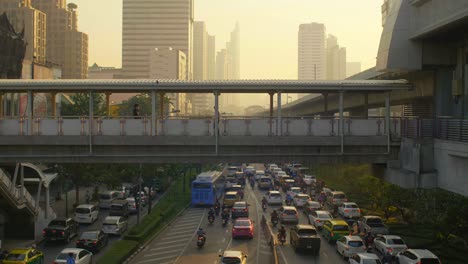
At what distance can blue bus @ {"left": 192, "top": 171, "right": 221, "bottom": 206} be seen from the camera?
45.2m

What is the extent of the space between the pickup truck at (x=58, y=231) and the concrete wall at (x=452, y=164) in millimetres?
21924

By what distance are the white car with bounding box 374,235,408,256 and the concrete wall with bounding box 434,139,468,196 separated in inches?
365

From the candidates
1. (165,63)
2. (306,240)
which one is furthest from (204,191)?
(165,63)

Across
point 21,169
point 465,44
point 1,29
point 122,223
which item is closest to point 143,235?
point 122,223

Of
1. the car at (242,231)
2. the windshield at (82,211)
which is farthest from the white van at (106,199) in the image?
the car at (242,231)

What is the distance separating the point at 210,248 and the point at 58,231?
9.29 m

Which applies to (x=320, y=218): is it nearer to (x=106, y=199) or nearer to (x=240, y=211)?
(x=240, y=211)

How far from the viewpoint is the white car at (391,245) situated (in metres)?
26.6

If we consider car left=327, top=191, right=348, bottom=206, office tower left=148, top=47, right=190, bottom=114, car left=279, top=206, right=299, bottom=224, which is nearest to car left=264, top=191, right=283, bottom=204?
car left=327, top=191, right=348, bottom=206

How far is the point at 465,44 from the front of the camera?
19.1 m

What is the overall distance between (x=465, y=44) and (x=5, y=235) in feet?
93.1

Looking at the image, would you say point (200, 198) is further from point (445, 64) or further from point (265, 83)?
point (445, 64)

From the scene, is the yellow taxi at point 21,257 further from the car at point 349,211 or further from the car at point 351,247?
the car at point 349,211

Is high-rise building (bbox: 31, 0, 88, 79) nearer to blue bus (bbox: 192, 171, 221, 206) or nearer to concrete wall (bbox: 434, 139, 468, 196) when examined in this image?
blue bus (bbox: 192, 171, 221, 206)
